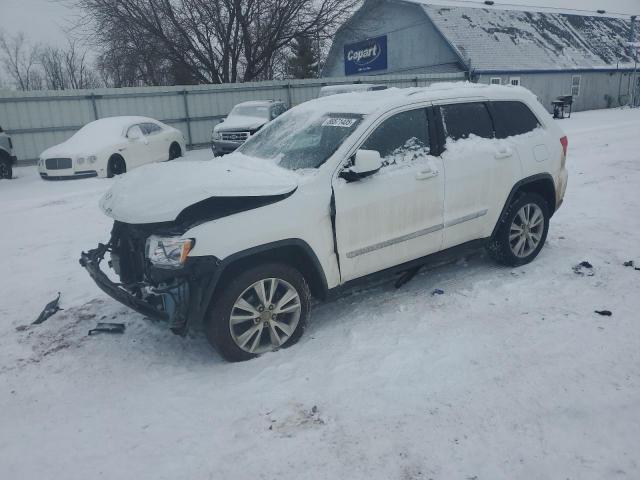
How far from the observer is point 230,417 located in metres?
3.08

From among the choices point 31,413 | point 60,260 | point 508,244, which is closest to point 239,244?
point 31,413

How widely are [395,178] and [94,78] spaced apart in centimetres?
6409

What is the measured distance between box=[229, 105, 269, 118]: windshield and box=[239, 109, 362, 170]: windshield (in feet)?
36.5

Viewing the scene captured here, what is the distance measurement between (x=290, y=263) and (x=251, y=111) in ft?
43.1


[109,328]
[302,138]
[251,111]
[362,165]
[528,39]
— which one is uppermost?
[528,39]

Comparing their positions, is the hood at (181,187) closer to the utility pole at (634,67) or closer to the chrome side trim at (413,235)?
the chrome side trim at (413,235)

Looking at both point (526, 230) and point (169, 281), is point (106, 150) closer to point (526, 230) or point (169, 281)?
point (169, 281)

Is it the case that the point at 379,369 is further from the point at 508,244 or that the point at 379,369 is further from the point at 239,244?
the point at 508,244

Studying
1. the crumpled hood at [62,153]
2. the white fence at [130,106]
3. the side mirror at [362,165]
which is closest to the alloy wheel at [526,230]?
the side mirror at [362,165]

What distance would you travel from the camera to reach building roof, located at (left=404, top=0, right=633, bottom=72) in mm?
26344

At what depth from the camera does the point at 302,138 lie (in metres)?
4.41

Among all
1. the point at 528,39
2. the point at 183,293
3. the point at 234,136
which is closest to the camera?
the point at 183,293

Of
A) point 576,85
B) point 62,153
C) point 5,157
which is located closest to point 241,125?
point 62,153

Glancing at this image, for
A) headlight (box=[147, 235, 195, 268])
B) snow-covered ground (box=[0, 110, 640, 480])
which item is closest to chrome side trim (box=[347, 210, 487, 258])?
snow-covered ground (box=[0, 110, 640, 480])
